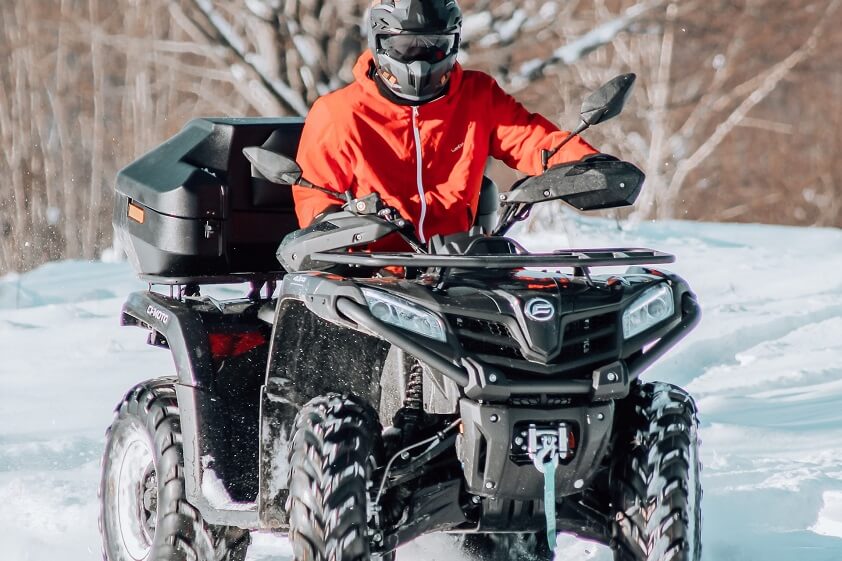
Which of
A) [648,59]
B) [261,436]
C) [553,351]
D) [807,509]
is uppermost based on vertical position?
[553,351]

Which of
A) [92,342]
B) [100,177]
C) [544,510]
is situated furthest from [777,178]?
[544,510]

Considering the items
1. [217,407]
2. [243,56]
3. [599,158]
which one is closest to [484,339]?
[599,158]

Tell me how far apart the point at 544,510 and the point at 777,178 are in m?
26.6

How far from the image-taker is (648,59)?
85.0ft

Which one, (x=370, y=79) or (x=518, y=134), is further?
(x=518, y=134)

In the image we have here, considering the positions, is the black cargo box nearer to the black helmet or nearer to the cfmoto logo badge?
the black helmet

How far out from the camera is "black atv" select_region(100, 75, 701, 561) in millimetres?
3572

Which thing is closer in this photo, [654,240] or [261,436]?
[261,436]

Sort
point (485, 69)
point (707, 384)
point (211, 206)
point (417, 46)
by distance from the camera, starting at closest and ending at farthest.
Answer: point (417, 46) → point (211, 206) → point (707, 384) → point (485, 69)

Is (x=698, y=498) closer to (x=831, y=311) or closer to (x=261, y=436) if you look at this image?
(x=261, y=436)

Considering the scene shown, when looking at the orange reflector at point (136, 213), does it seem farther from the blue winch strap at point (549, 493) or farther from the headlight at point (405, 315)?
the blue winch strap at point (549, 493)

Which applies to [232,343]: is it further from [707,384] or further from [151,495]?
[707,384]

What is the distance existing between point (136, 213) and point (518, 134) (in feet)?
4.57

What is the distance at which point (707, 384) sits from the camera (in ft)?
26.4
